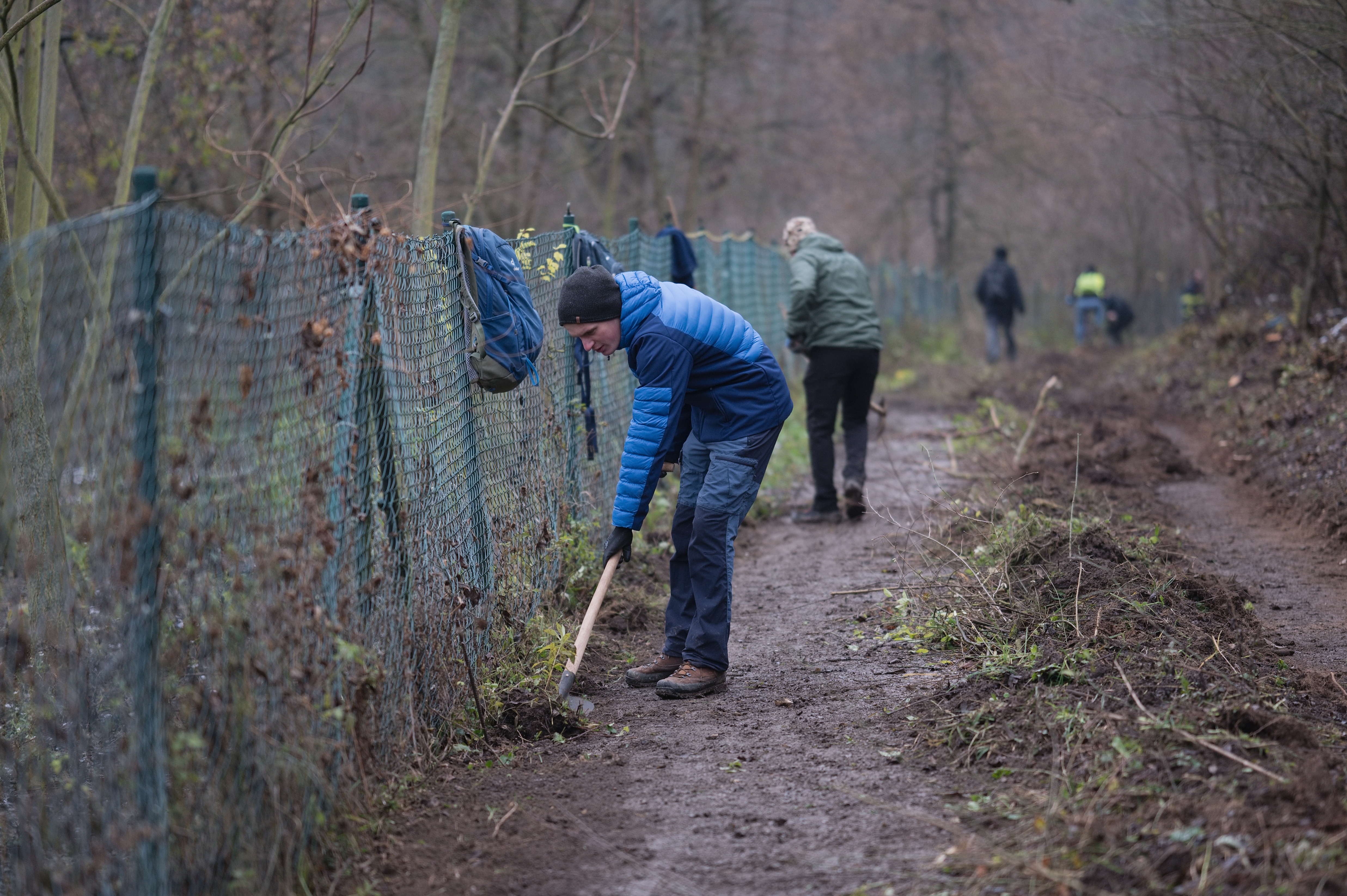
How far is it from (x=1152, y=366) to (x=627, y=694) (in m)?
14.7

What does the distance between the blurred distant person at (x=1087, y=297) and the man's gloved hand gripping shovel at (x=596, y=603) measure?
1971cm

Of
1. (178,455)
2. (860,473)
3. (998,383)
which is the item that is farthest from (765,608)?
(998,383)

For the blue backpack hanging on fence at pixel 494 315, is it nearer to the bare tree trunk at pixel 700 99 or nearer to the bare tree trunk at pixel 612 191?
the bare tree trunk at pixel 612 191

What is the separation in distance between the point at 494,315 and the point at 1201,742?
2.91 meters

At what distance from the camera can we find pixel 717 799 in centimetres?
363

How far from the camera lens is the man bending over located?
4.29 metres

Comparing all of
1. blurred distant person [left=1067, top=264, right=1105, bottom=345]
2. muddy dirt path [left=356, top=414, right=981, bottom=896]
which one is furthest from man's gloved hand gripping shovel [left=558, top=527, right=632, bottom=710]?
blurred distant person [left=1067, top=264, right=1105, bottom=345]

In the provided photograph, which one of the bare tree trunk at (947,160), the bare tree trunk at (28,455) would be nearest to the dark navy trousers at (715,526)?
the bare tree trunk at (28,455)

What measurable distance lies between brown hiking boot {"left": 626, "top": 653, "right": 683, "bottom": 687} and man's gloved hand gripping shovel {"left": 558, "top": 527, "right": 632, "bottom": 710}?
0.37 meters

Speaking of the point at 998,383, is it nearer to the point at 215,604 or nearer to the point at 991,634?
the point at 991,634

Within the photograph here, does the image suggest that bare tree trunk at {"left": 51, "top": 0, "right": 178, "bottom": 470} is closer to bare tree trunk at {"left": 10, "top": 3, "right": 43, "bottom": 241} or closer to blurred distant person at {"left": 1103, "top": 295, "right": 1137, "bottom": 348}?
bare tree trunk at {"left": 10, "top": 3, "right": 43, "bottom": 241}

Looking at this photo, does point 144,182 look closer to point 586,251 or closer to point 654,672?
point 654,672

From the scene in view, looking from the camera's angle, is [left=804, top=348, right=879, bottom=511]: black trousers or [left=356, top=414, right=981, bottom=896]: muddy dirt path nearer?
[left=356, top=414, right=981, bottom=896]: muddy dirt path

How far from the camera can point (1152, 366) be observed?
17188mm
